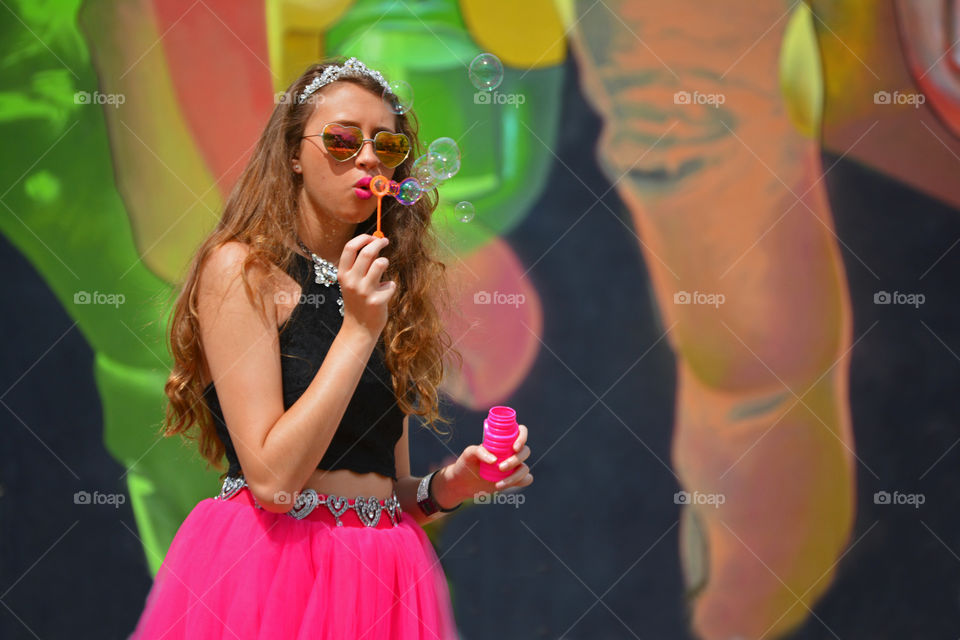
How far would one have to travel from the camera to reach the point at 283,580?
4.67 ft

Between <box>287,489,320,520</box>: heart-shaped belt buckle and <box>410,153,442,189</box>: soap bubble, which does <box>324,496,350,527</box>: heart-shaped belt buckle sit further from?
<box>410,153,442,189</box>: soap bubble

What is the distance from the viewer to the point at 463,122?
3154 millimetres

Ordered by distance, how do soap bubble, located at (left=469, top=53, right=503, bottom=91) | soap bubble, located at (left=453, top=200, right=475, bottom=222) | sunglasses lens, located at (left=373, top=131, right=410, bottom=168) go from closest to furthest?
1. sunglasses lens, located at (left=373, top=131, right=410, bottom=168)
2. soap bubble, located at (left=453, top=200, right=475, bottom=222)
3. soap bubble, located at (left=469, top=53, right=503, bottom=91)

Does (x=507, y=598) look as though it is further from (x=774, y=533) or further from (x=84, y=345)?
(x=84, y=345)

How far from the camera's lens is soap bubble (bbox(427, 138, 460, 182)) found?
6.27 ft

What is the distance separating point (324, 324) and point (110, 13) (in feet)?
7.09

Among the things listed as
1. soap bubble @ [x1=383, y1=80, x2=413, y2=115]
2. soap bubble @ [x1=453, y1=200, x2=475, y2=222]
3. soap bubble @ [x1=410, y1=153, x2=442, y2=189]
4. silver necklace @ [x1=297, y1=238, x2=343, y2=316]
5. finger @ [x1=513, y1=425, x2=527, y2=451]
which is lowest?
finger @ [x1=513, y1=425, x2=527, y2=451]

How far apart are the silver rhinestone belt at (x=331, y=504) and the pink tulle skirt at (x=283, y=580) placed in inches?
0.4

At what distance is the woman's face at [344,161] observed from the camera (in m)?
1.58

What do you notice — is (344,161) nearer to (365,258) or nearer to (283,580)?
(365,258)

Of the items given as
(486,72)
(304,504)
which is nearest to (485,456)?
(304,504)

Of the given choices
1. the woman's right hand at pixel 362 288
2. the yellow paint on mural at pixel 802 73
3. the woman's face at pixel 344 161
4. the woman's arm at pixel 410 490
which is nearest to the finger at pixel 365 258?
the woman's right hand at pixel 362 288

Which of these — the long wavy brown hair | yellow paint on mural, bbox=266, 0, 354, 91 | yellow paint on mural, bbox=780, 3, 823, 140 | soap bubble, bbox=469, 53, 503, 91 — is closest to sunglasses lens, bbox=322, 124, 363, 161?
the long wavy brown hair

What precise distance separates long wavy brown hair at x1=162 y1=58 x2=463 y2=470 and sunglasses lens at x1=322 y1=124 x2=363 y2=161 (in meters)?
0.14
